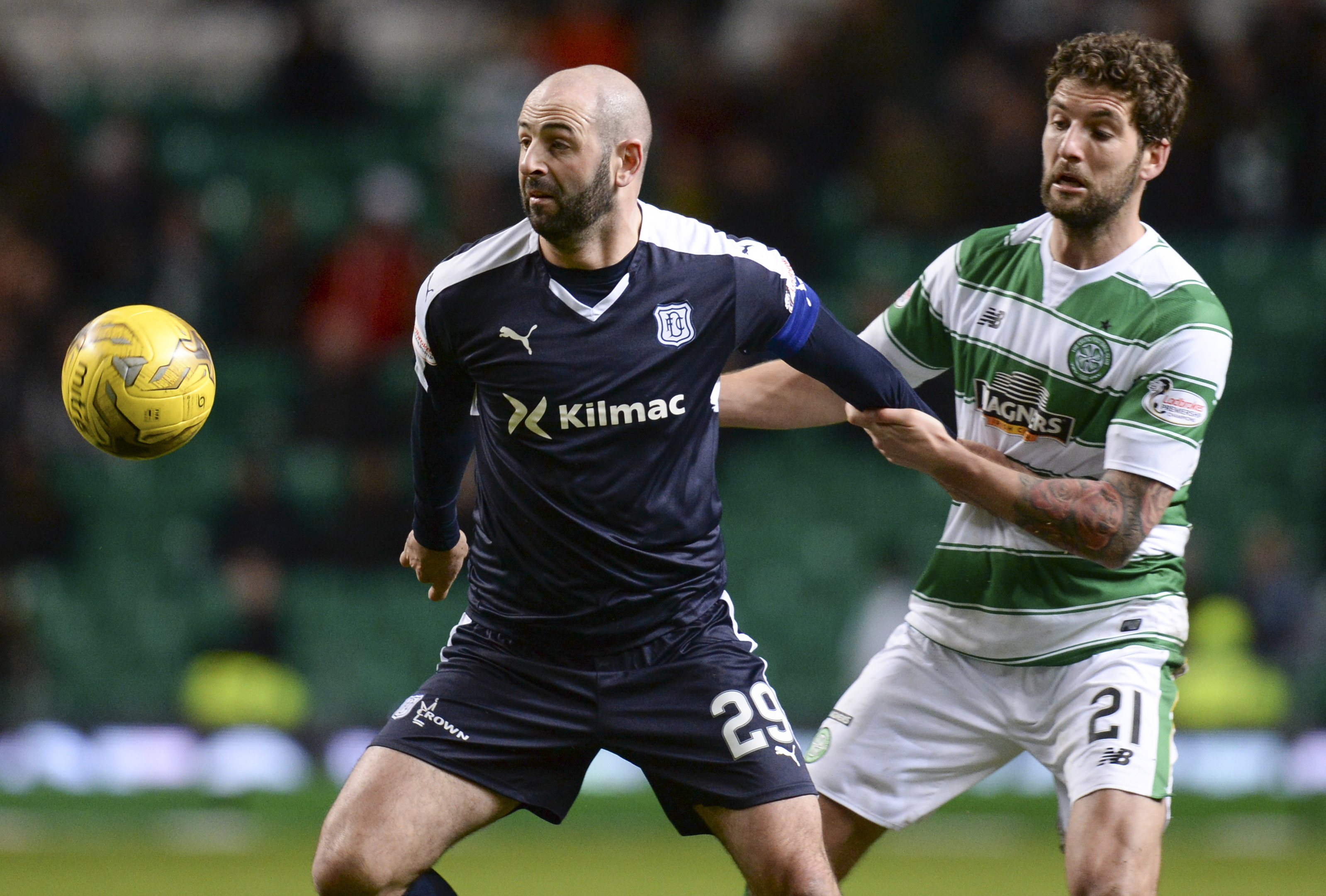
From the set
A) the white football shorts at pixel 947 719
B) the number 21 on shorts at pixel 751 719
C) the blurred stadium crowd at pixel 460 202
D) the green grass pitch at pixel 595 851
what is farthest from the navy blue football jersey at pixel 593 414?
the blurred stadium crowd at pixel 460 202

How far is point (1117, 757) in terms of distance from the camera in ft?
14.7

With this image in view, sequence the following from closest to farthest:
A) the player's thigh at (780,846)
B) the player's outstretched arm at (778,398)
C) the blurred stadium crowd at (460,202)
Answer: the player's thigh at (780,846) < the player's outstretched arm at (778,398) < the blurred stadium crowd at (460,202)

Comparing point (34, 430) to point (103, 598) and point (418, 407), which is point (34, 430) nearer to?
point (103, 598)

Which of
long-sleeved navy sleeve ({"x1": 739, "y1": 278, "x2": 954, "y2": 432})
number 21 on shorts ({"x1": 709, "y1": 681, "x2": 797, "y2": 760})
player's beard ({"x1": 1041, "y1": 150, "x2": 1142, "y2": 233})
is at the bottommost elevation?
number 21 on shorts ({"x1": 709, "y1": 681, "x2": 797, "y2": 760})

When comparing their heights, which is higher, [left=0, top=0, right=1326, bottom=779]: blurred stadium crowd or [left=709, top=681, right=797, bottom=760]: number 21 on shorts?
[left=0, top=0, right=1326, bottom=779]: blurred stadium crowd

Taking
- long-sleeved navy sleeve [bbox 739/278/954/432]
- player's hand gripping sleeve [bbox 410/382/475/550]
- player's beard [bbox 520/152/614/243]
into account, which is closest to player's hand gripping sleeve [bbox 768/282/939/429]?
long-sleeved navy sleeve [bbox 739/278/954/432]

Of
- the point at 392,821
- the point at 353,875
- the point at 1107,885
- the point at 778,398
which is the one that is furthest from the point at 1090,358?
the point at 353,875

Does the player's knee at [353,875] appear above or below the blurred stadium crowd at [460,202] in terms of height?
below

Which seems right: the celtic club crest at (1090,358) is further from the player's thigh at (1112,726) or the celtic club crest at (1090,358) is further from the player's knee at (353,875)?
the player's knee at (353,875)

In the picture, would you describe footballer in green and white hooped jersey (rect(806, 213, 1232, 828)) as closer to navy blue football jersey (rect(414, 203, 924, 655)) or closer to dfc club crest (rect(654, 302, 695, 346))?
navy blue football jersey (rect(414, 203, 924, 655))

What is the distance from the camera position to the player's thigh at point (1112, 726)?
176 inches

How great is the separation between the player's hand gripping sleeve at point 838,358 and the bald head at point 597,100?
0.68 metres

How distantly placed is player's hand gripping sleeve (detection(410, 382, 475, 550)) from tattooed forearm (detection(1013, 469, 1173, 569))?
155cm

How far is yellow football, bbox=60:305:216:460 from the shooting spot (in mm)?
4719
